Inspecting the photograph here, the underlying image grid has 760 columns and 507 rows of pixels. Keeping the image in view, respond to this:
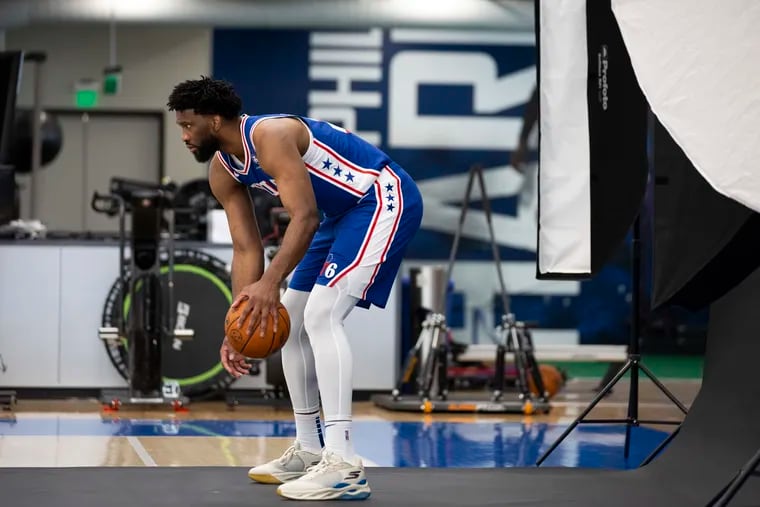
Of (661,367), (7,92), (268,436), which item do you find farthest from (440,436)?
(661,367)

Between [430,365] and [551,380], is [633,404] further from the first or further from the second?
[551,380]

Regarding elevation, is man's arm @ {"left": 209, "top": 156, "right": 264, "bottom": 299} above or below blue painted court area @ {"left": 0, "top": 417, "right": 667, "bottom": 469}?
above

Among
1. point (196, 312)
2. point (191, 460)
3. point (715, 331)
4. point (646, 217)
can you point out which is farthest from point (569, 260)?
point (646, 217)

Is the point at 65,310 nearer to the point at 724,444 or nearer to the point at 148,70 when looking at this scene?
the point at 724,444

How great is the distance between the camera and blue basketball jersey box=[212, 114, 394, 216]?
4.21 m

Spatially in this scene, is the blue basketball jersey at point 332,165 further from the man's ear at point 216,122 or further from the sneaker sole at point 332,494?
the sneaker sole at point 332,494

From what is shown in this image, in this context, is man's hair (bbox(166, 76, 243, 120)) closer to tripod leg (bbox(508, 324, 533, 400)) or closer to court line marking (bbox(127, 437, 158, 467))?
court line marking (bbox(127, 437, 158, 467))

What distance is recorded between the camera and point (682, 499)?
4168mm

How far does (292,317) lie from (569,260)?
1448 millimetres

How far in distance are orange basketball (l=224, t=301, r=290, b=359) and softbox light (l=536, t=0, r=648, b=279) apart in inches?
64.2

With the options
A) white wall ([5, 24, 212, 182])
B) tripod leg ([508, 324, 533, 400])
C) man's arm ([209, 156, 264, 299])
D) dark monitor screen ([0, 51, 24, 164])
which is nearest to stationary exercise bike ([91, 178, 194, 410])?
dark monitor screen ([0, 51, 24, 164])

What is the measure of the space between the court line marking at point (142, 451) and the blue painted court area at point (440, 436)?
23 centimetres

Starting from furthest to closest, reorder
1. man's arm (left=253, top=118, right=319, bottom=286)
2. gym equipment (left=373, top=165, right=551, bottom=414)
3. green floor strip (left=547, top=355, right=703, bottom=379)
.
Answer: green floor strip (left=547, top=355, right=703, bottom=379) → gym equipment (left=373, top=165, right=551, bottom=414) → man's arm (left=253, top=118, right=319, bottom=286)

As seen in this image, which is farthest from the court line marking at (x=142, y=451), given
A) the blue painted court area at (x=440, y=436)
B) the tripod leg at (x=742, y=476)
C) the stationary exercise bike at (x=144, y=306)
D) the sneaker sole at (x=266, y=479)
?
the tripod leg at (x=742, y=476)
